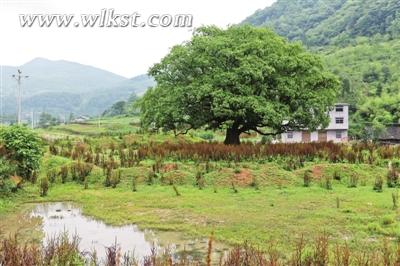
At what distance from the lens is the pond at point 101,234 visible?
8398 mm

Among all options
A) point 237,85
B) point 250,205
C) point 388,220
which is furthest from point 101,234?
point 237,85

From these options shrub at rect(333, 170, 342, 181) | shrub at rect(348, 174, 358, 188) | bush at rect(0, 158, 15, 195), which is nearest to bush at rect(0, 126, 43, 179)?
bush at rect(0, 158, 15, 195)

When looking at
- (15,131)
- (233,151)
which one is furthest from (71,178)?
(233,151)

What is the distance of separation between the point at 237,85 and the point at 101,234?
45.8 ft

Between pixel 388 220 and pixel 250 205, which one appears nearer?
pixel 388 220

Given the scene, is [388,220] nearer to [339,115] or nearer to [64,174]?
[64,174]

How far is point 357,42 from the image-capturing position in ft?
316

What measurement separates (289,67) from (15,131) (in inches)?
540

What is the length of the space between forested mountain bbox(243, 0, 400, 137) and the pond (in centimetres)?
4384

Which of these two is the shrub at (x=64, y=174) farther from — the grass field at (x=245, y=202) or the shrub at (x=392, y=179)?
the shrub at (x=392, y=179)

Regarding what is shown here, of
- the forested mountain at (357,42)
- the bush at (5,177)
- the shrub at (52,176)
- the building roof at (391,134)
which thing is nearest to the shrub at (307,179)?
the shrub at (52,176)

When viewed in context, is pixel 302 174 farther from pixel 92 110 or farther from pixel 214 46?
pixel 92 110

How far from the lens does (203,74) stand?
78.5 feet

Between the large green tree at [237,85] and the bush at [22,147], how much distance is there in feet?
26.9
